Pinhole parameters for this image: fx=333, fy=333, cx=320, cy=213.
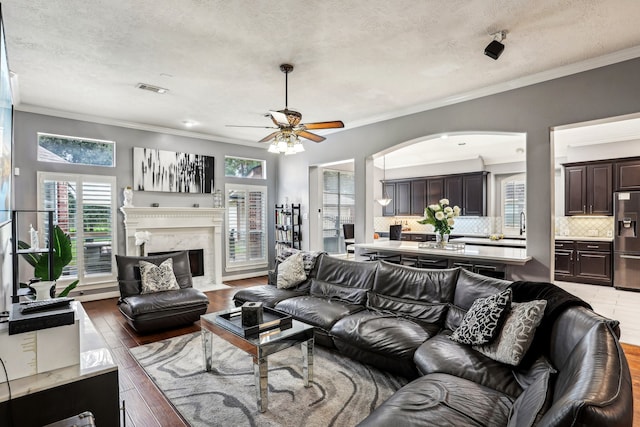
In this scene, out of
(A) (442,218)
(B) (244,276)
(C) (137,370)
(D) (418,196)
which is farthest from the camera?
(D) (418,196)

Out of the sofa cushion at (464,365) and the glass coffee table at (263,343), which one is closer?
the sofa cushion at (464,365)

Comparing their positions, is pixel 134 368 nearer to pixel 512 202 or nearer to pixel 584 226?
pixel 584 226

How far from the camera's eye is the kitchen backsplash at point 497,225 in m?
6.86

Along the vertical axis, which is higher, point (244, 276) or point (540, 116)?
point (540, 116)

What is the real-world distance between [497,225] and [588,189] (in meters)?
2.07

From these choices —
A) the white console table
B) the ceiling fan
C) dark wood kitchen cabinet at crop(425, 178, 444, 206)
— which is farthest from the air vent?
dark wood kitchen cabinet at crop(425, 178, 444, 206)

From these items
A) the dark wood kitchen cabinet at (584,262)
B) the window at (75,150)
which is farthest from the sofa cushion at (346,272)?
the dark wood kitchen cabinet at (584,262)

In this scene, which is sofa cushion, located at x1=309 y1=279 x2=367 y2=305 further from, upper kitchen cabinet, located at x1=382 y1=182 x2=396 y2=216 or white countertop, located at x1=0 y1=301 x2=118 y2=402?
upper kitchen cabinet, located at x1=382 y1=182 x2=396 y2=216

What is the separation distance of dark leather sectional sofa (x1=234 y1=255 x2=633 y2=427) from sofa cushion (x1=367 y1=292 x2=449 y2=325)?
0.01 metres

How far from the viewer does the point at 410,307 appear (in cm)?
330

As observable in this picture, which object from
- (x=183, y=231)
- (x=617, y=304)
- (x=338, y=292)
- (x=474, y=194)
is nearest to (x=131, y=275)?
(x=183, y=231)

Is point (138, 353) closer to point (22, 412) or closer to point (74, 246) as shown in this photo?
point (22, 412)

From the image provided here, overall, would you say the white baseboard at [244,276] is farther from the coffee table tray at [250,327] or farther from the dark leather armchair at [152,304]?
the coffee table tray at [250,327]

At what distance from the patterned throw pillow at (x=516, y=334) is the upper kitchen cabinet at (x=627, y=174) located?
19.5 feet
